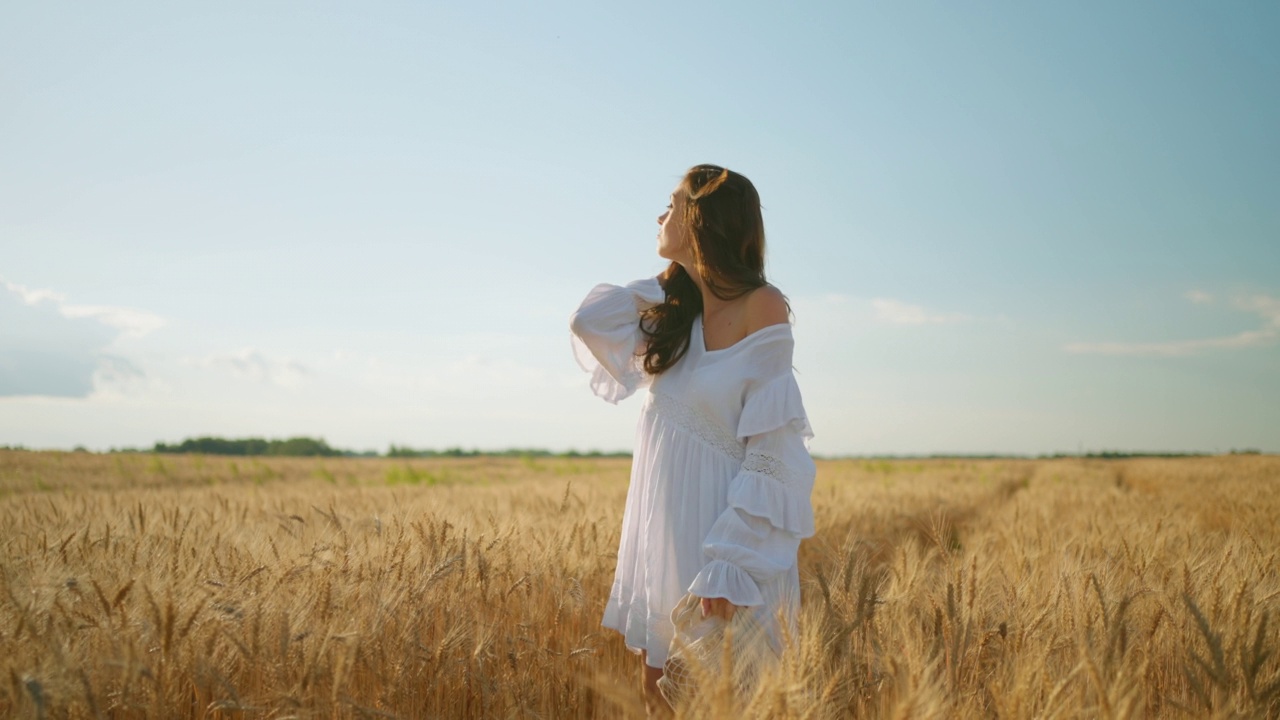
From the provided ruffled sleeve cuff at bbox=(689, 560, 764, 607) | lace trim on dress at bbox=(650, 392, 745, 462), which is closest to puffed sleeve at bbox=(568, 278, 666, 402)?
lace trim on dress at bbox=(650, 392, 745, 462)

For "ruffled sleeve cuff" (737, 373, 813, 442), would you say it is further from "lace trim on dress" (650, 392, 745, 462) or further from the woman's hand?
the woman's hand

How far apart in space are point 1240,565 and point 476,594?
9.68ft

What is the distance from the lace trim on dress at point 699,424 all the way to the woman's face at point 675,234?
0.45 meters

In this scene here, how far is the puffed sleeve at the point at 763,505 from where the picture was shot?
1.90 meters

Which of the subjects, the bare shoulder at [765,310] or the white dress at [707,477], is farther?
the bare shoulder at [765,310]

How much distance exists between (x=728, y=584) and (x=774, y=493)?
27 centimetres

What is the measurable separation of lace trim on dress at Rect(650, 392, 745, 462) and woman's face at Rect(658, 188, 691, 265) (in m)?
0.45

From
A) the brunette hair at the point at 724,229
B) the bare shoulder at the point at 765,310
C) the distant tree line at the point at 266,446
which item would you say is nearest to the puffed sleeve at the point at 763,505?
the bare shoulder at the point at 765,310

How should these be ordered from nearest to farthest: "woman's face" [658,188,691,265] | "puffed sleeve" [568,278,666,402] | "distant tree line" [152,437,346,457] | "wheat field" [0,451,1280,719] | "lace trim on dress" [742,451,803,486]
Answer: "wheat field" [0,451,1280,719] < "lace trim on dress" [742,451,803,486] < "woman's face" [658,188,691,265] < "puffed sleeve" [568,278,666,402] < "distant tree line" [152,437,346,457]

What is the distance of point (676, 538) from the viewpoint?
2.16m

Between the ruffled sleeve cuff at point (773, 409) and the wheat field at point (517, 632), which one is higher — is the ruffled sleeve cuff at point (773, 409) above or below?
above

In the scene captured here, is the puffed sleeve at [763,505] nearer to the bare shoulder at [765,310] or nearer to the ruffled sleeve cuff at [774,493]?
the ruffled sleeve cuff at [774,493]

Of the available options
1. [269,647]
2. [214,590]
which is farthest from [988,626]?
[214,590]

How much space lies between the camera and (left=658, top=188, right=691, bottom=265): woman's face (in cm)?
225
